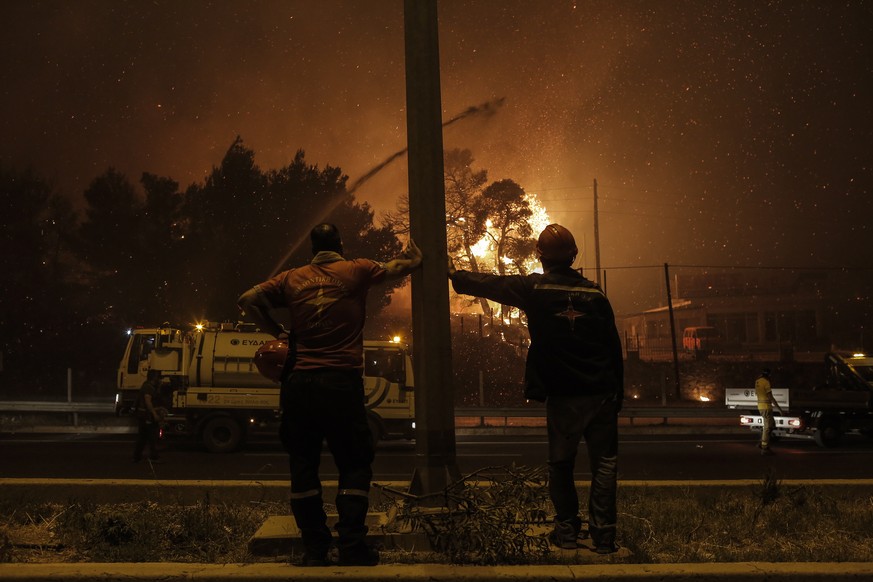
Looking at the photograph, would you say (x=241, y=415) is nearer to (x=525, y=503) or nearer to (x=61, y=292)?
(x=525, y=503)

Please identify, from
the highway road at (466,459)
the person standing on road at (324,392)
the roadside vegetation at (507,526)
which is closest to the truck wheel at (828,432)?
the highway road at (466,459)

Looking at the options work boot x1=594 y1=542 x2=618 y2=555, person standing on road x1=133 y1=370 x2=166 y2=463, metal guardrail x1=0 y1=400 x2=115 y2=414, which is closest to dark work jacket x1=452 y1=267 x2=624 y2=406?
work boot x1=594 y1=542 x2=618 y2=555

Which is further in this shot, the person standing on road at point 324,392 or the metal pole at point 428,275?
the metal pole at point 428,275

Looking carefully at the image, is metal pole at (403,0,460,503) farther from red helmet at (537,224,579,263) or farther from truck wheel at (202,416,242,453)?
truck wheel at (202,416,242,453)

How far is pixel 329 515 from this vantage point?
17.8ft

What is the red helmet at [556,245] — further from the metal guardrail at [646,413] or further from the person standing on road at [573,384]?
the metal guardrail at [646,413]

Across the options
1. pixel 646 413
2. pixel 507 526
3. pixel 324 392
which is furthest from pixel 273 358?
pixel 646 413

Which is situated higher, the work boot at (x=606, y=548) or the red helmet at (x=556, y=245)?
the red helmet at (x=556, y=245)

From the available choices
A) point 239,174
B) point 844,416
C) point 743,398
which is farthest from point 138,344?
point 239,174

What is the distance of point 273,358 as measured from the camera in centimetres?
486

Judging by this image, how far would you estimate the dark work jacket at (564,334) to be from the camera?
483 centimetres

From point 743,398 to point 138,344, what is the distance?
47.6 feet

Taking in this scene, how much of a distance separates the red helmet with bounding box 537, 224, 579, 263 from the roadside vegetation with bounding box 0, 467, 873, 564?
50.2 inches

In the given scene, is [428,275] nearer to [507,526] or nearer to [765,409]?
[507,526]
